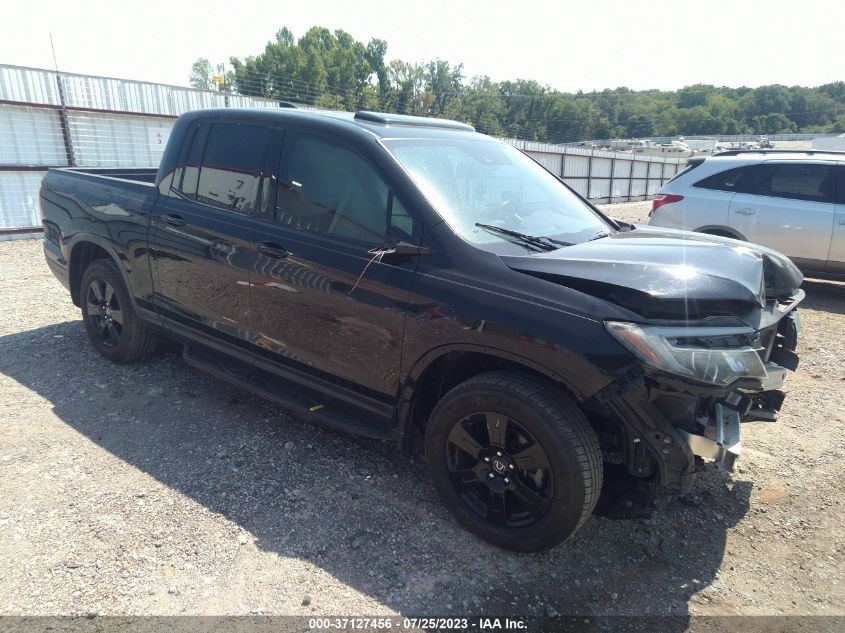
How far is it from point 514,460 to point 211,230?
7.88 ft

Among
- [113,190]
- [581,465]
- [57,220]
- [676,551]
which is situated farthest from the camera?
[57,220]

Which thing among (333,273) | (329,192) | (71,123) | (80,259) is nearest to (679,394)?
(333,273)

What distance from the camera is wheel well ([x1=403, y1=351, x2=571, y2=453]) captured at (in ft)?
9.75

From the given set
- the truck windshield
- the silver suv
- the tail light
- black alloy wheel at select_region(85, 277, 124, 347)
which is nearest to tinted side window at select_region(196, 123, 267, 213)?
the truck windshield

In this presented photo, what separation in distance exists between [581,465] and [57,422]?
11.4ft

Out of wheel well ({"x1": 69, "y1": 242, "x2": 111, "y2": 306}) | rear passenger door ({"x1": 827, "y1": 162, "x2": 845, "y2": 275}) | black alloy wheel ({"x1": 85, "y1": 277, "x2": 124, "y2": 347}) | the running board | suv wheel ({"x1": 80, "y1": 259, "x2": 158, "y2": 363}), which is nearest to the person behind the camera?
the running board

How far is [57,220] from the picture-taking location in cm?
507

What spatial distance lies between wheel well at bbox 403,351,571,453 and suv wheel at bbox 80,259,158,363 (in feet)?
8.42

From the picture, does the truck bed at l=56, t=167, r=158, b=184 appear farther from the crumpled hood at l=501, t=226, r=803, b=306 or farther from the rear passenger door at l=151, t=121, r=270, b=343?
the crumpled hood at l=501, t=226, r=803, b=306

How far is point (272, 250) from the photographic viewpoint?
346cm

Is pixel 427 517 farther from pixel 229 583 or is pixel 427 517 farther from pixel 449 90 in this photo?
pixel 449 90

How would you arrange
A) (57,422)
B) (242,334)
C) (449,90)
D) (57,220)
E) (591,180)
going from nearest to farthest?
1. (242,334)
2. (57,422)
3. (57,220)
4. (591,180)
5. (449,90)

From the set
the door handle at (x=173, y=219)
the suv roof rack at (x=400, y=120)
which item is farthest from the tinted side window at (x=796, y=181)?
the door handle at (x=173, y=219)

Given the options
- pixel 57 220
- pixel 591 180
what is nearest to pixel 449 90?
pixel 591 180
